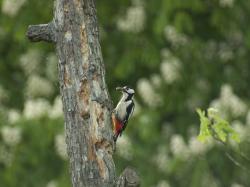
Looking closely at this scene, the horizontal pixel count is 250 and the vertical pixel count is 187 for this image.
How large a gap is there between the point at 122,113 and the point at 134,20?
5478 millimetres

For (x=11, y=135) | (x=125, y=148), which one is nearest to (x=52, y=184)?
(x=11, y=135)

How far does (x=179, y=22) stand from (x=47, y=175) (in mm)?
2455

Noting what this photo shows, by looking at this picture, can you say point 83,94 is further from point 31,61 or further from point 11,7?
point 31,61

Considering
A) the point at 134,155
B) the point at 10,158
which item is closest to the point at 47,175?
the point at 10,158

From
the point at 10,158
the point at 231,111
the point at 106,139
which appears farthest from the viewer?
the point at 10,158

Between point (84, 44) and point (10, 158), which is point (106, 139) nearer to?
point (84, 44)

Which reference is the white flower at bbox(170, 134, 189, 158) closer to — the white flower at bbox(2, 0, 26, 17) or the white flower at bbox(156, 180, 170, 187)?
the white flower at bbox(156, 180, 170, 187)

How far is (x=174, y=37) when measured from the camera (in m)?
12.7

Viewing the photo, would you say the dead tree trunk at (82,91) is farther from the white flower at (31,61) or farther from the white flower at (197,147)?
the white flower at (31,61)

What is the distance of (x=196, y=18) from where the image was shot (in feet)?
43.6

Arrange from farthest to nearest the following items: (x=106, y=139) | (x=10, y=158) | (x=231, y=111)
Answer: (x=10, y=158) → (x=231, y=111) → (x=106, y=139)

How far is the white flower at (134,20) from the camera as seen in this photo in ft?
42.2

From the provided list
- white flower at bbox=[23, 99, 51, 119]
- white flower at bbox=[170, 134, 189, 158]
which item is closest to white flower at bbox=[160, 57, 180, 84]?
white flower at bbox=[170, 134, 189, 158]

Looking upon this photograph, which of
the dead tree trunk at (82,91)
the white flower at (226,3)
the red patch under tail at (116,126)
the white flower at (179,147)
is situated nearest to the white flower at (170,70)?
the white flower at (226,3)
